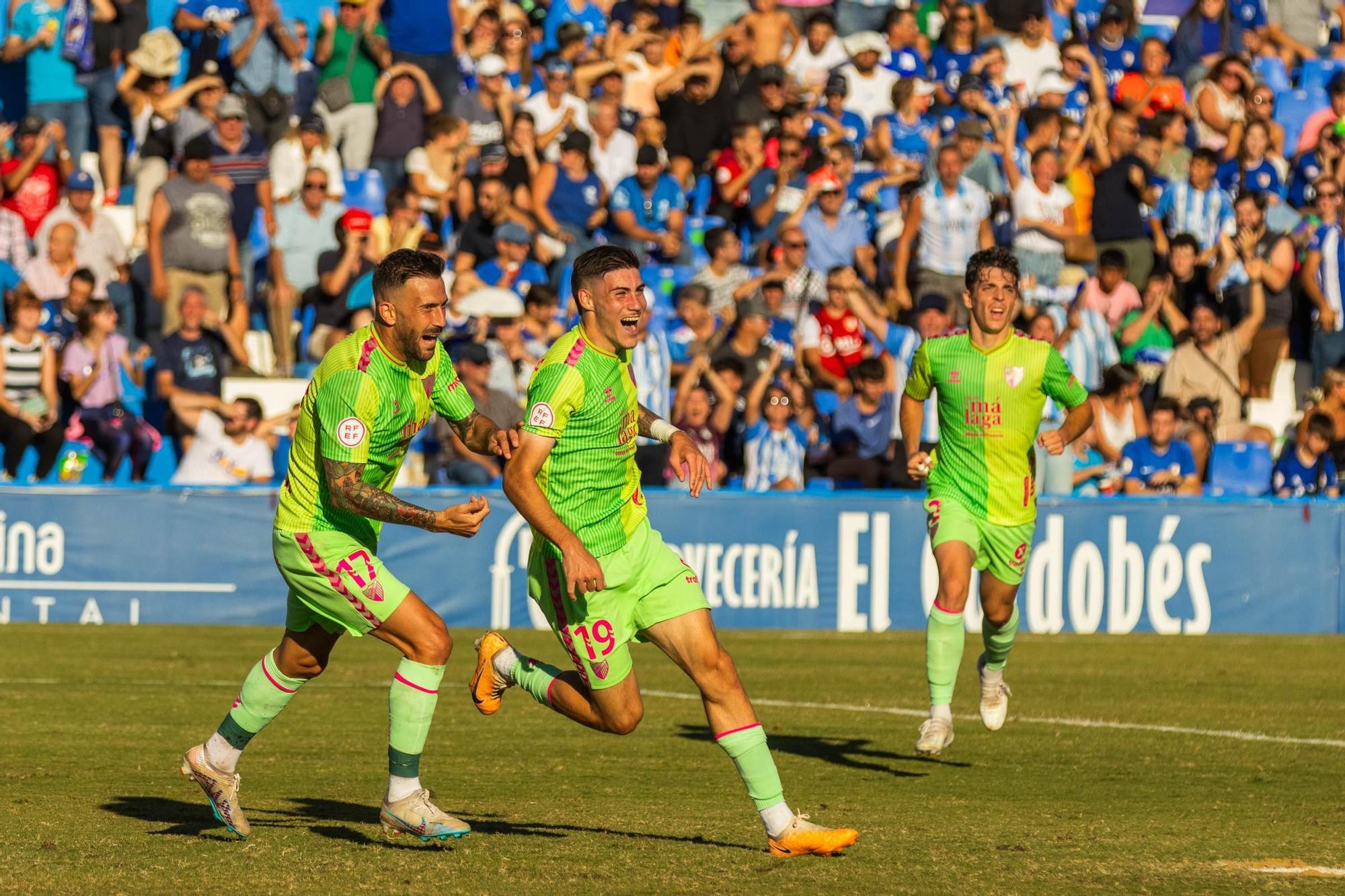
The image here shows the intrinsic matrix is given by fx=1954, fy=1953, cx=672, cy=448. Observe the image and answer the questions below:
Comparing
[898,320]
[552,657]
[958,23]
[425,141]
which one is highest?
[958,23]

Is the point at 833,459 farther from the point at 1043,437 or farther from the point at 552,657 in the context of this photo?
the point at 1043,437

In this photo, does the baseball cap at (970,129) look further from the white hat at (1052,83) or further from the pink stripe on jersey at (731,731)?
the pink stripe on jersey at (731,731)

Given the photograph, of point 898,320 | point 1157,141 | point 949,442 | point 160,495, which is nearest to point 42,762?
point 949,442

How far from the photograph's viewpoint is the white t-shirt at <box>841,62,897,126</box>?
23344mm

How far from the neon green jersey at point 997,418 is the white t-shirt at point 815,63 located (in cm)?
1359

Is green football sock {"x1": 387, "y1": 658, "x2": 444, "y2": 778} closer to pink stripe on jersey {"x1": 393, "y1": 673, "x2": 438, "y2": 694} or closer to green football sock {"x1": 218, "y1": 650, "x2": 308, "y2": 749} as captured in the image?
pink stripe on jersey {"x1": 393, "y1": 673, "x2": 438, "y2": 694}

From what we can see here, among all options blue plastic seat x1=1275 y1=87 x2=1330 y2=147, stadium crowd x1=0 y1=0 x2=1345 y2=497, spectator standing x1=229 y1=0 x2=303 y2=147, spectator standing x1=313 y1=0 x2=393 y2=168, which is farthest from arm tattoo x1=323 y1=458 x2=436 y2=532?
blue plastic seat x1=1275 y1=87 x2=1330 y2=147

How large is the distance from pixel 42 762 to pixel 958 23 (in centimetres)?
1718

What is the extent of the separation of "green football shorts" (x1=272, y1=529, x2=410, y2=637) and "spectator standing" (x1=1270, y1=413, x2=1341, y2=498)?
13.6 m

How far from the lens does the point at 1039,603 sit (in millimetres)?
17500

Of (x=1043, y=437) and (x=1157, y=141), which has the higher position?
(x=1157, y=141)

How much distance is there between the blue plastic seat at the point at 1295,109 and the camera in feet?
80.8

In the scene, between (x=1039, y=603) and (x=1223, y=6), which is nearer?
(x=1039, y=603)

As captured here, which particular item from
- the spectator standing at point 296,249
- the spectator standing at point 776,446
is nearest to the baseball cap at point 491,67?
the spectator standing at point 296,249
